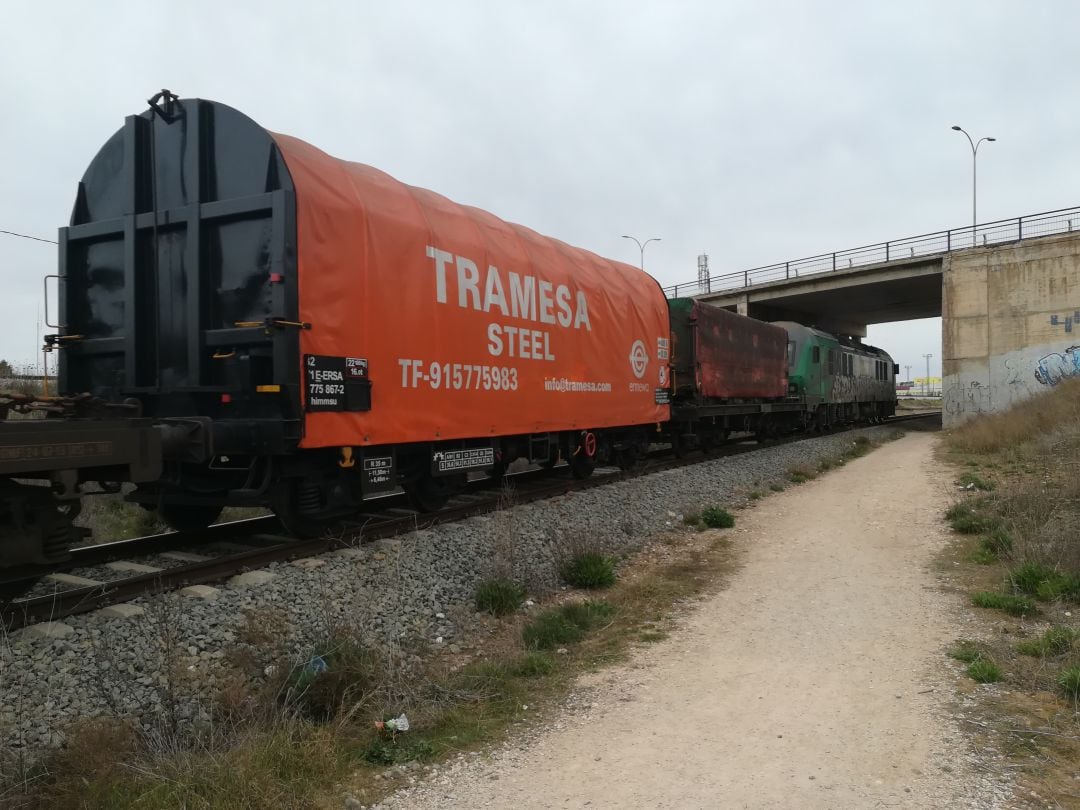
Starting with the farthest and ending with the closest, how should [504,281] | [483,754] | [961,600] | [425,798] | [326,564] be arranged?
[504,281], [961,600], [326,564], [483,754], [425,798]

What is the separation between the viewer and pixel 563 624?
19.1ft

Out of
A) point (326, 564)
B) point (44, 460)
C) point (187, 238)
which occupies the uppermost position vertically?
point (187, 238)

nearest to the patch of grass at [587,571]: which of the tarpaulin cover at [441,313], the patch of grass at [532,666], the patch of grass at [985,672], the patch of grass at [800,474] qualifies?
the tarpaulin cover at [441,313]

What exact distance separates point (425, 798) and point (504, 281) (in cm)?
627

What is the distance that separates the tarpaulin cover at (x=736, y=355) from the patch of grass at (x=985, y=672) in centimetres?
1065

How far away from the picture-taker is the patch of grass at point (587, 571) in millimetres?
7148

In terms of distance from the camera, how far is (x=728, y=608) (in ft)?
21.2

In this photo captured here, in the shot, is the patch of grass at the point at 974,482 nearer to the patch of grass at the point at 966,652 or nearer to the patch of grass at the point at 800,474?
the patch of grass at the point at 800,474

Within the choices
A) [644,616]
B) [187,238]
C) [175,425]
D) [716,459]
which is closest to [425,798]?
[644,616]

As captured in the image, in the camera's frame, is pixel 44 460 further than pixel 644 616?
No

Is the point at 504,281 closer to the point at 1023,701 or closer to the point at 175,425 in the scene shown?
the point at 175,425

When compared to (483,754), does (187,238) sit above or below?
above

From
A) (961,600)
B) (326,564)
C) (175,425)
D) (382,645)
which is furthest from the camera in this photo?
(961,600)

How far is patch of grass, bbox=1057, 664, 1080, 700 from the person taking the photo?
421 centimetres
